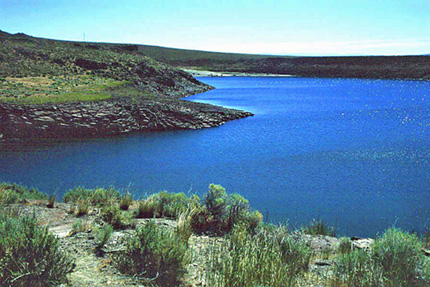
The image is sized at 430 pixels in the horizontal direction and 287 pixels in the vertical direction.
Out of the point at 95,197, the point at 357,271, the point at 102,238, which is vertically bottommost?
the point at 95,197

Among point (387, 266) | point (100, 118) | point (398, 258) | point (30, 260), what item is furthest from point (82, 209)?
point (100, 118)

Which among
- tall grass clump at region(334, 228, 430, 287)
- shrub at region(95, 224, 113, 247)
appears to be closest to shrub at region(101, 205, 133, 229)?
shrub at region(95, 224, 113, 247)

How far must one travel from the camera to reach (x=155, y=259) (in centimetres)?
587

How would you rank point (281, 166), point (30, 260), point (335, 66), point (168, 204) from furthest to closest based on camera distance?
point (335, 66) < point (281, 166) < point (168, 204) < point (30, 260)

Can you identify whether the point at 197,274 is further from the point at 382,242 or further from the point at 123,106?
the point at 123,106

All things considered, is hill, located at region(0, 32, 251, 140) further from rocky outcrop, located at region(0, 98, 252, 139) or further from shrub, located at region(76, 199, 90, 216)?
shrub, located at region(76, 199, 90, 216)

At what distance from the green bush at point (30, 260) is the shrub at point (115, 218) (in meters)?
2.50

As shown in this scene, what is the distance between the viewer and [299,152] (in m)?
22.0

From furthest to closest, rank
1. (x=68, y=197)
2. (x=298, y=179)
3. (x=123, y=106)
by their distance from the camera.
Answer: (x=123, y=106) → (x=298, y=179) → (x=68, y=197)

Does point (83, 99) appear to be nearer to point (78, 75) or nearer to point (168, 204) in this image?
point (78, 75)

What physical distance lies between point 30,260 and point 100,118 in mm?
22937

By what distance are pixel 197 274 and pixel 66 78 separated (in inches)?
1477

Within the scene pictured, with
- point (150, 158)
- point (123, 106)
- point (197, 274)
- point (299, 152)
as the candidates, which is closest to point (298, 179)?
point (299, 152)

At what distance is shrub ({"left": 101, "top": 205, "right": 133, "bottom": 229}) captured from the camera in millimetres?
8328
